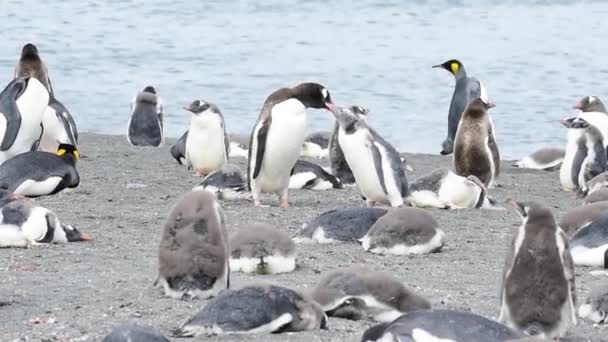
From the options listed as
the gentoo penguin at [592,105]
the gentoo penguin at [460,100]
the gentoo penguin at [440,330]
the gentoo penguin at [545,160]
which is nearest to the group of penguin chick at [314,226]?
the gentoo penguin at [440,330]

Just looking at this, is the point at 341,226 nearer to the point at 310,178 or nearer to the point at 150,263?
the point at 150,263

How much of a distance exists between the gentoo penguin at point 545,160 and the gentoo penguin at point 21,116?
16.0 feet

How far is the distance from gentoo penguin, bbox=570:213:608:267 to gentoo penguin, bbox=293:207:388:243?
1.25 meters

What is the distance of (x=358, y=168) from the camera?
10.0 metres

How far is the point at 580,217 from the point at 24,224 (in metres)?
3.07

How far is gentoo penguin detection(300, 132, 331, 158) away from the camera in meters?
14.2

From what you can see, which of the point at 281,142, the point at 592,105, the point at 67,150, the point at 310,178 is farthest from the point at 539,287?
the point at 592,105

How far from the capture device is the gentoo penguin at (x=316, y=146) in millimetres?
14242

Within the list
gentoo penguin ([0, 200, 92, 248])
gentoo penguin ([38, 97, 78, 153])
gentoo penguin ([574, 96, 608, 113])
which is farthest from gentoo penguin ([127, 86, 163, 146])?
gentoo penguin ([0, 200, 92, 248])

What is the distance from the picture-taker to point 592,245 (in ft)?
24.3

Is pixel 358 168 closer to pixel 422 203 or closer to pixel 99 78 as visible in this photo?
pixel 422 203

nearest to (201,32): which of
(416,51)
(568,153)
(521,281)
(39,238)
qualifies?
(416,51)

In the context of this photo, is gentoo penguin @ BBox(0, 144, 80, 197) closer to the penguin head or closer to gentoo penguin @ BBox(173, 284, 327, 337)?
the penguin head

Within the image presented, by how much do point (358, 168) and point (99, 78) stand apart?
1233 centimetres
